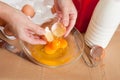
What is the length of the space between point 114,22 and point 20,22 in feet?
0.97

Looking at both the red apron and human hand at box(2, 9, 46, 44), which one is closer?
human hand at box(2, 9, 46, 44)

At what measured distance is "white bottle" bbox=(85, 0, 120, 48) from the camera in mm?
732

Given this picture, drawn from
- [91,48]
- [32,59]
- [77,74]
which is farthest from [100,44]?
[32,59]

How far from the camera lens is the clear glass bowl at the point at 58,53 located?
787mm

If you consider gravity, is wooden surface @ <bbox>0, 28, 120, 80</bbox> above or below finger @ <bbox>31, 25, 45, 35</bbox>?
below

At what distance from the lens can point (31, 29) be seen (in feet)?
2.26

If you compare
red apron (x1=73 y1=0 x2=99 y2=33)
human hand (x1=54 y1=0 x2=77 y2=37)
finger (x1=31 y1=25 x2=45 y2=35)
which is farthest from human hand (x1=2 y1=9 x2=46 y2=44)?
red apron (x1=73 y1=0 x2=99 y2=33)

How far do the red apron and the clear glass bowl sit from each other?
0.17 ft

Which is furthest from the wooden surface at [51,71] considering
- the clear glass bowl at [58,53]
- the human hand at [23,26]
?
the human hand at [23,26]

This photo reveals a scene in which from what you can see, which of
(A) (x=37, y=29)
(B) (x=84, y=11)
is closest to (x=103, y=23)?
(B) (x=84, y=11)

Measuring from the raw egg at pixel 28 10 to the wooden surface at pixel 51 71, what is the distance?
0.11 metres

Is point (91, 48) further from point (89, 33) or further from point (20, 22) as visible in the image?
A: point (20, 22)

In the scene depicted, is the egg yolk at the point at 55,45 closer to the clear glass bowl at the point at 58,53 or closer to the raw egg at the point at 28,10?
the clear glass bowl at the point at 58,53

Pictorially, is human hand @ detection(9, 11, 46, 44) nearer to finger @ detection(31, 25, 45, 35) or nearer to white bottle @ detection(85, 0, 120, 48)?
finger @ detection(31, 25, 45, 35)
